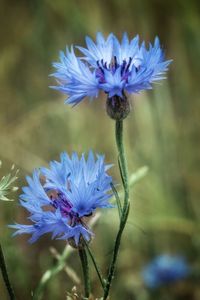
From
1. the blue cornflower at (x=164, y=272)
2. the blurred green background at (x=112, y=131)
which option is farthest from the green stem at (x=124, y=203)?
the blue cornflower at (x=164, y=272)

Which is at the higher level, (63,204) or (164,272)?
(63,204)

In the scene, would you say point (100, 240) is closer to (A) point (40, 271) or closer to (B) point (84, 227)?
(A) point (40, 271)

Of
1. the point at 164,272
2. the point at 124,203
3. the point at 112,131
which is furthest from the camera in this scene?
the point at 112,131

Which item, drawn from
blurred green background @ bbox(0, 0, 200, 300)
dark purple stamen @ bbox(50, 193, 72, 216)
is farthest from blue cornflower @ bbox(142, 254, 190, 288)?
dark purple stamen @ bbox(50, 193, 72, 216)

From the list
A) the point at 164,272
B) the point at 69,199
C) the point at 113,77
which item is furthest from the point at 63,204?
the point at 164,272

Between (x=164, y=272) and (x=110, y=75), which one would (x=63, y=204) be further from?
(x=164, y=272)
